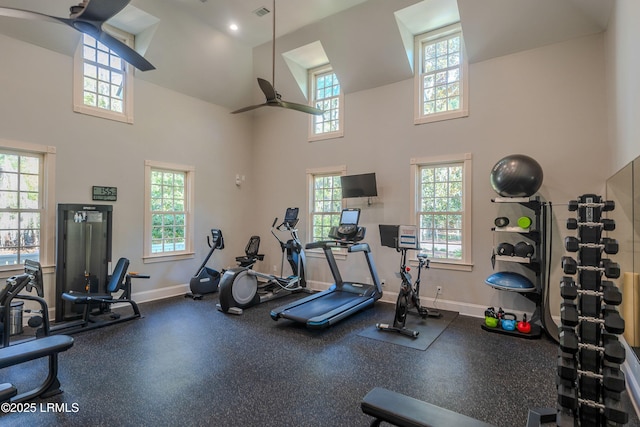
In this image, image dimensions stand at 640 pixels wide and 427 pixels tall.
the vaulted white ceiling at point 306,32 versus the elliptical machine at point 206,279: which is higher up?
the vaulted white ceiling at point 306,32

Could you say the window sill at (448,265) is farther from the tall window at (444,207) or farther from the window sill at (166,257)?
the window sill at (166,257)

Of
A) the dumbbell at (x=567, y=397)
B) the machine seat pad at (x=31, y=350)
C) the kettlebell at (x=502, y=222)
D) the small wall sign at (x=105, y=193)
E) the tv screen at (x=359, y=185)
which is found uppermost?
the tv screen at (x=359, y=185)

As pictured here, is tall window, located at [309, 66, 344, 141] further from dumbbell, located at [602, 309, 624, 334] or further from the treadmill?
dumbbell, located at [602, 309, 624, 334]

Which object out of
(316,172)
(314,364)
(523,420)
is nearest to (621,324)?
(523,420)

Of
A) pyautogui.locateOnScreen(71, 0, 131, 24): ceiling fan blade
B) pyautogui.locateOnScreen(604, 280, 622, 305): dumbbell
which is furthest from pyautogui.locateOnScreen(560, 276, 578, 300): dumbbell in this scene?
pyautogui.locateOnScreen(71, 0, 131, 24): ceiling fan blade

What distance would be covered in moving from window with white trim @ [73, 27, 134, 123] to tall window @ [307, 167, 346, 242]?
12.3 feet

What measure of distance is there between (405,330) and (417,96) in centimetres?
404

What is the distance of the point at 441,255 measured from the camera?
5.66m

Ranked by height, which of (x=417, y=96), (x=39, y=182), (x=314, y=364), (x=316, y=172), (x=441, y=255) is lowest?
(x=314, y=364)

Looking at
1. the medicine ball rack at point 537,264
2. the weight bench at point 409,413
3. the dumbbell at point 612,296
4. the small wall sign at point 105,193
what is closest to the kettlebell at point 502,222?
the medicine ball rack at point 537,264

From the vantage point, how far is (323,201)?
7090mm

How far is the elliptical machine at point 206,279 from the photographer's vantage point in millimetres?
6328

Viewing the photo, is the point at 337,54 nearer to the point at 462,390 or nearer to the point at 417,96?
the point at 417,96

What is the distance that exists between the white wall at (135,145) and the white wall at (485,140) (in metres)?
1.74
